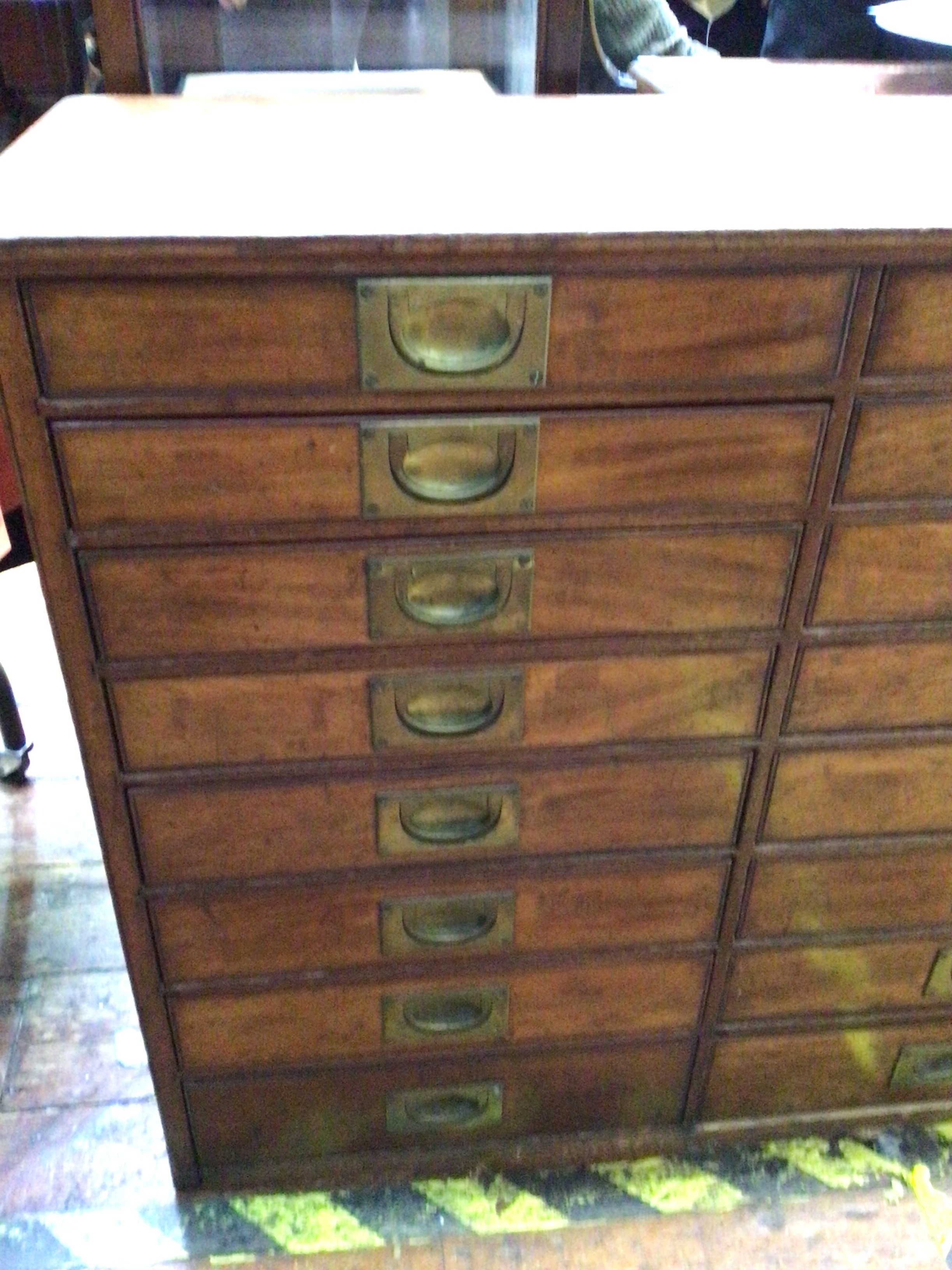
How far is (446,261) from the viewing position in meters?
0.69

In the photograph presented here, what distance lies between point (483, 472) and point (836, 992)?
0.68 metres

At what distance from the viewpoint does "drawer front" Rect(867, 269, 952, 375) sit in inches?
28.8

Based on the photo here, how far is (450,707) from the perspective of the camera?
881 millimetres

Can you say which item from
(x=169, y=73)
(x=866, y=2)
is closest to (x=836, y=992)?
(x=169, y=73)

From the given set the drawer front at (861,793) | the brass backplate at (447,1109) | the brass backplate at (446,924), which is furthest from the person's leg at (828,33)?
the brass backplate at (447,1109)

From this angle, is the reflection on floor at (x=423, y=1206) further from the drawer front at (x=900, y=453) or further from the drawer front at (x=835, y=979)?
the drawer front at (x=900, y=453)

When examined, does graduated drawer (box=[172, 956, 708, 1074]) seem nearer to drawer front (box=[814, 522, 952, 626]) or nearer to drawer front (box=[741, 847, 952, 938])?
drawer front (box=[741, 847, 952, 938])

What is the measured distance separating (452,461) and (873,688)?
0.41 m

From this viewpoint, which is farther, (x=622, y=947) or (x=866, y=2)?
(x=866, y=2)

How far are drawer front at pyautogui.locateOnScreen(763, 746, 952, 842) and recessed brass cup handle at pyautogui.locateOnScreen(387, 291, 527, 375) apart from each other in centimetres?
44

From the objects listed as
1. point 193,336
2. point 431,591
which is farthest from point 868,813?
point 193,336

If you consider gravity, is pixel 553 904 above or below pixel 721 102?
below

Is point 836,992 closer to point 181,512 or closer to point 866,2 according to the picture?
point 181,512

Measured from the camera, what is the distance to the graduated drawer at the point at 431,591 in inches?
30.8
